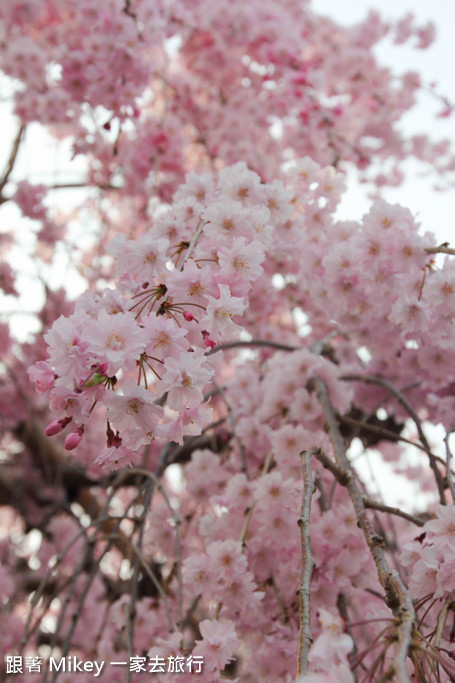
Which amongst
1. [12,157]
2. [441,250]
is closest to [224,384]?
[441,250]

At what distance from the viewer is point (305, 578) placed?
3.18 ft

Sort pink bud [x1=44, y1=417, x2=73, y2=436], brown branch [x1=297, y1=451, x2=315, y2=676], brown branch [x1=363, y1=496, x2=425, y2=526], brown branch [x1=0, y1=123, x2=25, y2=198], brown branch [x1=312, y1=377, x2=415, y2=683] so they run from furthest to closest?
brown branch [x1=0, y1=123, x2=25, y2=198] → brown branch [x1=363, y1=496, x2=425, y2=526] → pink bud [x1=44, y1=417, x2=73, y2=436] → brown branch [x1=297, y1=451, x2=315, y2=676] → brown branch [x1=312, y1=377, x2=415, y2=683]

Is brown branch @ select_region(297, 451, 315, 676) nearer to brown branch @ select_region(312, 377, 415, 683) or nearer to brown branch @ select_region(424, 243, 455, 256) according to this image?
brown branch @ select_region(312, 377, 415, 683)

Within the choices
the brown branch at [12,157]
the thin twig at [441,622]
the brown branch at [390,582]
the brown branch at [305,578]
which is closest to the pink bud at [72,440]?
the brown branch at [305,578]

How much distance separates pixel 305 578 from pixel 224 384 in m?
1.83

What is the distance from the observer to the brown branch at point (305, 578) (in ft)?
2.67

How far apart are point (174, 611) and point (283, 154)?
431 cm

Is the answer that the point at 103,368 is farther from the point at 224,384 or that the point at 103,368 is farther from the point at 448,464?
the point at 224,384

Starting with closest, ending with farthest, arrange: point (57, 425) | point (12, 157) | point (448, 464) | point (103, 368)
Answer: point (103, 368) → point (57, 425) → point (448, 464) → point (12, 157)

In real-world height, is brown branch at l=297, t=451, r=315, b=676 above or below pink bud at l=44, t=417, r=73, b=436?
below

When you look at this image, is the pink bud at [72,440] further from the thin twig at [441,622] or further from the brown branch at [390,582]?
the thin twig at [441,622]

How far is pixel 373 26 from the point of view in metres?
6.09

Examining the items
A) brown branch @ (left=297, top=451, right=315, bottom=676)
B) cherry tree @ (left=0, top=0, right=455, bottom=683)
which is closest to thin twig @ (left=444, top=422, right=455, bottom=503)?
cherry tree @ (left=0, top=0, right=455, bottom=683)

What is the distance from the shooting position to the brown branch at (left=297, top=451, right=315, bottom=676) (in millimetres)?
815
